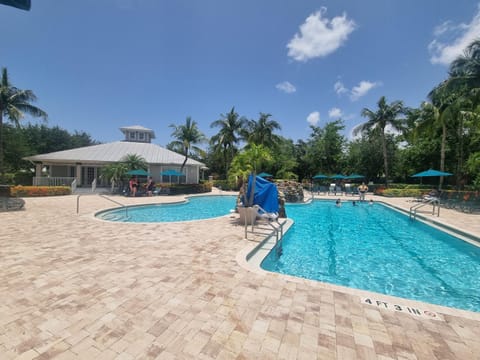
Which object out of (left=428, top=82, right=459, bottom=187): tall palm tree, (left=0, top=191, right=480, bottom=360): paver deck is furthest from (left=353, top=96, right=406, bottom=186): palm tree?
(left=0, top=191, right=480, bottom=360): paver deck

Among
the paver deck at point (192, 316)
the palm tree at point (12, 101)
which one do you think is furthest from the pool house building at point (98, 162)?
the paver deck at point (192, 316)

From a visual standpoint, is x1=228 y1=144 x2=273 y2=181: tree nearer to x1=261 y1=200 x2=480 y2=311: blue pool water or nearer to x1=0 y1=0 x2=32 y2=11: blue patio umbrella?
x1=261 y1=200 x2=480 y2=311: blue pool water

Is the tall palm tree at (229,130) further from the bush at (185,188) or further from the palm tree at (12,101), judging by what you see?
the palm tree at (12,101)

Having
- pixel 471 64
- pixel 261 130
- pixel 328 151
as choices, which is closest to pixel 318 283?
pixel 471 64

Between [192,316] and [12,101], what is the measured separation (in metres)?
26.0

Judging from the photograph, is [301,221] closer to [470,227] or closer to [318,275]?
[318,275]

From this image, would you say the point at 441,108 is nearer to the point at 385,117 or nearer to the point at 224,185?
the point at 385,117

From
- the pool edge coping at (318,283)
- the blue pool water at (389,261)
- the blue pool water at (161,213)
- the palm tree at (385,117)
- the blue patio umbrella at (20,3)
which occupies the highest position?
the palm tree at (385,117)

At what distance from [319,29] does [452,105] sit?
1821 cm

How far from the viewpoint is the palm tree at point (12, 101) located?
17.8 meters

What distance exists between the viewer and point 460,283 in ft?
16.5

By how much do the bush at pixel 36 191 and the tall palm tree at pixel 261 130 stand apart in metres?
21.0

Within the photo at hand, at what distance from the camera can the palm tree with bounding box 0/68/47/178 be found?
17.8 meters

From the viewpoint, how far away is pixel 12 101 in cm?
1812
